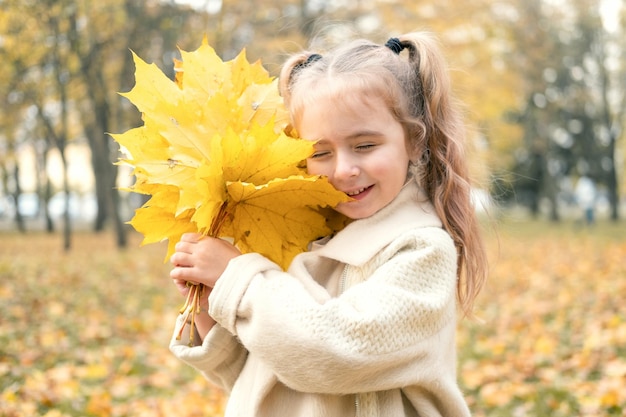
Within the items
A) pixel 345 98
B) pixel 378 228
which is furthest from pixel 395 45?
pixel 378 228

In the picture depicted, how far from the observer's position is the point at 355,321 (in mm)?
1430

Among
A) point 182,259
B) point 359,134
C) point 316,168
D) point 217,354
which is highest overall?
point 359,134

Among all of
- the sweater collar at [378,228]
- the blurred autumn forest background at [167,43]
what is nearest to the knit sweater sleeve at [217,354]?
the sweater collar at [378,228]

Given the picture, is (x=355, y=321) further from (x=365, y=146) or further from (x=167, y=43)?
(x=167, y=43)

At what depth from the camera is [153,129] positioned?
1.61 m

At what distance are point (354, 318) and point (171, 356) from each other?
3737mm

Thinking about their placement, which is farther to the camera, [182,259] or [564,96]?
[564,96]

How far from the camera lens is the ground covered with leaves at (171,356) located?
3549 millimetres

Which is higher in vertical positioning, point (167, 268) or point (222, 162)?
point (222, 162)

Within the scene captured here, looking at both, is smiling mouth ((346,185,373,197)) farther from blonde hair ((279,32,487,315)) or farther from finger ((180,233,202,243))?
finger ((180,233,202,243))

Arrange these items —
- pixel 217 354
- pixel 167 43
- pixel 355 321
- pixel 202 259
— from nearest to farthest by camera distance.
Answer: pixel 355 321 → pixel 202 259 → pixel 217 354 → pixel 167 43

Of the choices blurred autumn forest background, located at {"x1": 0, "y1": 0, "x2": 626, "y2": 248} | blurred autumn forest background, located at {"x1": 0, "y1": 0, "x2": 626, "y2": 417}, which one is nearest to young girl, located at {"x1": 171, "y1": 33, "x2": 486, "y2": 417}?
blurred autumn forest background, located at {"x1": 0, "y1": 0, "x2": 626, "y2": 417}

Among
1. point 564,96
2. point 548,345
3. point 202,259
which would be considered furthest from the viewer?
point 564,96

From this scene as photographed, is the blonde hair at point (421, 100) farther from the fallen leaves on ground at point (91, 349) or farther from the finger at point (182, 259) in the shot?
the fallen leaves on ground at point (91, 349)
